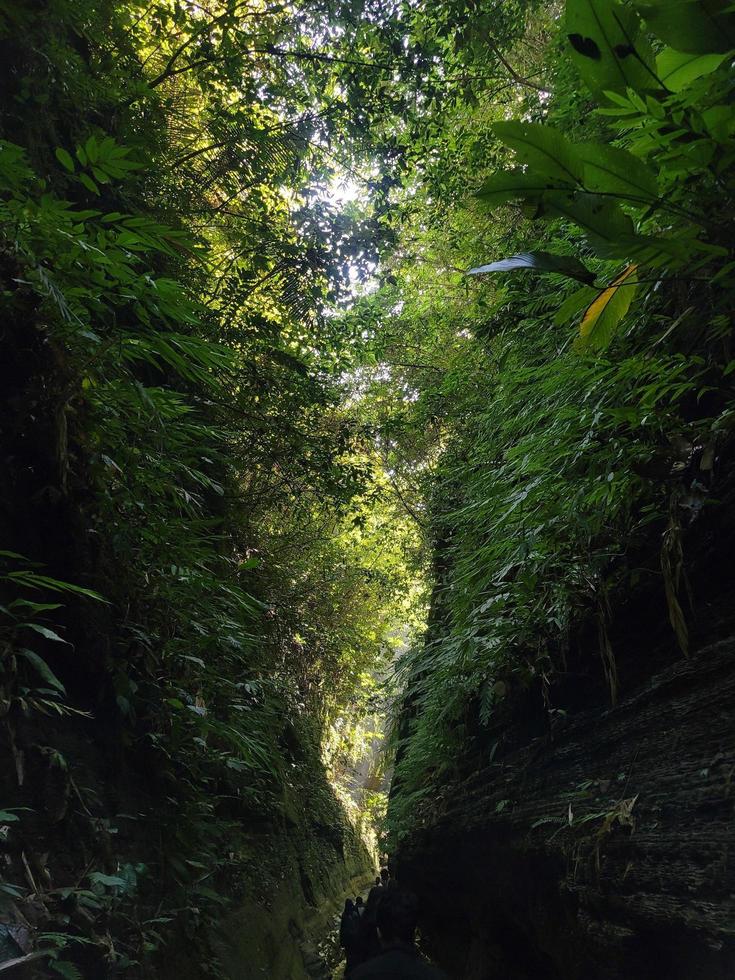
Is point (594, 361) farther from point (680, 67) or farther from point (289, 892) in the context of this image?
point (289, 892)

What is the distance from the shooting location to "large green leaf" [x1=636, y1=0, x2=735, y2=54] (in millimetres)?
1197

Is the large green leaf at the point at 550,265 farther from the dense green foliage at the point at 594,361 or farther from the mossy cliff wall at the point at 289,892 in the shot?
the mossy cliff wall at the point at 289,892

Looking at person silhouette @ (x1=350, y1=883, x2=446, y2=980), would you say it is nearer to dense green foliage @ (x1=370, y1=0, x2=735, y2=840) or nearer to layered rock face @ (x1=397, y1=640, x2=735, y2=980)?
layered rock face @ (x1=397, y1=640, x2=735, y2=980)

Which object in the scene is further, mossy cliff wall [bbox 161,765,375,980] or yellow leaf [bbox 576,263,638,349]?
mossy cliff wall [bbox 161,765,375,980]

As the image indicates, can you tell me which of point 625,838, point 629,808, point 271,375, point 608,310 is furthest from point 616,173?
point 271,375

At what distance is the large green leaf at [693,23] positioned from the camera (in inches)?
47.1

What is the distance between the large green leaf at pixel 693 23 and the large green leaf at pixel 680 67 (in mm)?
21

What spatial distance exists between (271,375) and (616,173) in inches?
192

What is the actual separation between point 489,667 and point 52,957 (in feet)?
8.23

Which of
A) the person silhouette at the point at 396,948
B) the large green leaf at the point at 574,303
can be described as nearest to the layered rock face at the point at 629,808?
the person silhouette at the point at 396,948

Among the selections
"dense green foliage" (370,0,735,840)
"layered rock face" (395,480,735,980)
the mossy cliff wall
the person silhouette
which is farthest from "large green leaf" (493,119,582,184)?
the person silhouette

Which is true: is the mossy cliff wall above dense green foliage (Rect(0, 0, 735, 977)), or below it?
below

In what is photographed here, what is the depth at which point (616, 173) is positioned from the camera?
1.35 meters

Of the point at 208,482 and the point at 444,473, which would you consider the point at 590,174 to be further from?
the point at 444,473
